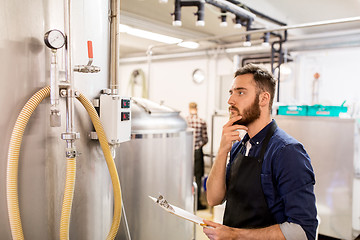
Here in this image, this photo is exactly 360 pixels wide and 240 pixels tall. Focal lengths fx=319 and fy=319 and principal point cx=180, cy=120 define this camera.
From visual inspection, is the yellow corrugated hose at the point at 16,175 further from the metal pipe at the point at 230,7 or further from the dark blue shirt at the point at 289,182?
the metal pipe at the point at 230,7

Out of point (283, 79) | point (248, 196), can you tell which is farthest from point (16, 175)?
point (283, 79)

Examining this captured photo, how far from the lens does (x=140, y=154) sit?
7.08ft

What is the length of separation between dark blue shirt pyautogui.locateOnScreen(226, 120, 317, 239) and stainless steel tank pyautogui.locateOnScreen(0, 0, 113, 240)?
817 mm

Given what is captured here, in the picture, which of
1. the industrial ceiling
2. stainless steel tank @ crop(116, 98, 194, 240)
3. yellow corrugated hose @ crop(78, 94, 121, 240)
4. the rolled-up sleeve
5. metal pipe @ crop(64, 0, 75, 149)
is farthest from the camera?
the industrial ceiling

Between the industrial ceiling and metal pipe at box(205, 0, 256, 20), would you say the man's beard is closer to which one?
metal pipe at box(205, 0, 256, 20)

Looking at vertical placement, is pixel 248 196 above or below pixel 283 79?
below

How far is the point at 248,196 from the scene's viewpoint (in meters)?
1.39

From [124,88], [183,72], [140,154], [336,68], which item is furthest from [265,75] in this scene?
[124,88]

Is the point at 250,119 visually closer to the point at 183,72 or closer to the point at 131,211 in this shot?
the point at 131,211

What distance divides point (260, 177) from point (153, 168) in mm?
1026

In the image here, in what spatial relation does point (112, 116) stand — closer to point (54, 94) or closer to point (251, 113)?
point (54, 94)

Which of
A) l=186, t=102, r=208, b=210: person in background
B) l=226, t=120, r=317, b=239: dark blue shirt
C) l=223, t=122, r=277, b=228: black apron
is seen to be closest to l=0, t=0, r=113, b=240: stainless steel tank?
l=223, t=122, r=277, b=228: black apron

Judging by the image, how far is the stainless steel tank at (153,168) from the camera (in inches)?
84.0

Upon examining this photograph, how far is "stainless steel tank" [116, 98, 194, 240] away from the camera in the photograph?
84.0 inches
